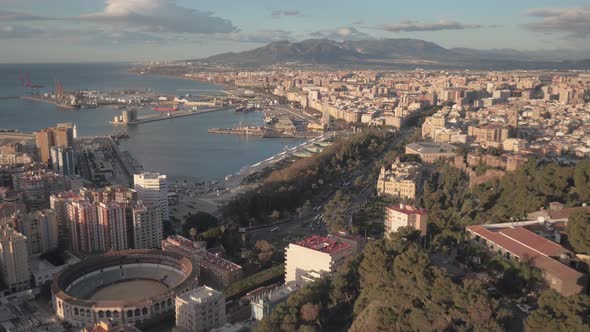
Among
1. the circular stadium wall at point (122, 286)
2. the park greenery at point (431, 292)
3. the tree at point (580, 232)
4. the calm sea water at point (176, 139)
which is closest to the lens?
the park greenery at point (431, 292)

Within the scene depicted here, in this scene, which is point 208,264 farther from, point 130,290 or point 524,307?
point 524,307

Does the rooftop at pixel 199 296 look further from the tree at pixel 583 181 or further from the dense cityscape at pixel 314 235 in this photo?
the tree at pixel 583 181

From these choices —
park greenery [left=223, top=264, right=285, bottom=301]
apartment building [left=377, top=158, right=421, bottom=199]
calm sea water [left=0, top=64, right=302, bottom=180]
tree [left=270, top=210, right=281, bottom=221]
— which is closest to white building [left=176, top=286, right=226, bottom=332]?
park greenery [left=223, top=264, right=285, bottom=301]

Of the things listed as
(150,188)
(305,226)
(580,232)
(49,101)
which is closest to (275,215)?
(305,226)

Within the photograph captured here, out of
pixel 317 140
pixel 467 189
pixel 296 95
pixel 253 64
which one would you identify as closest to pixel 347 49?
pixel 253 64

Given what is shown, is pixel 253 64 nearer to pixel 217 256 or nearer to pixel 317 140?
pixel 317 140

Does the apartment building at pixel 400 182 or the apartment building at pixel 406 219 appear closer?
the apartment building at pixel 406 219

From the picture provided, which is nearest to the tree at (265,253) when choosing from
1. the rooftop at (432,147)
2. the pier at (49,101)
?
the rooftop at (432,147)

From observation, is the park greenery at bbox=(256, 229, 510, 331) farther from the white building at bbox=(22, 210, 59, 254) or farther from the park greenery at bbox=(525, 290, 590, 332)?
the white building at bbox=(22, 210, 59, 254)
